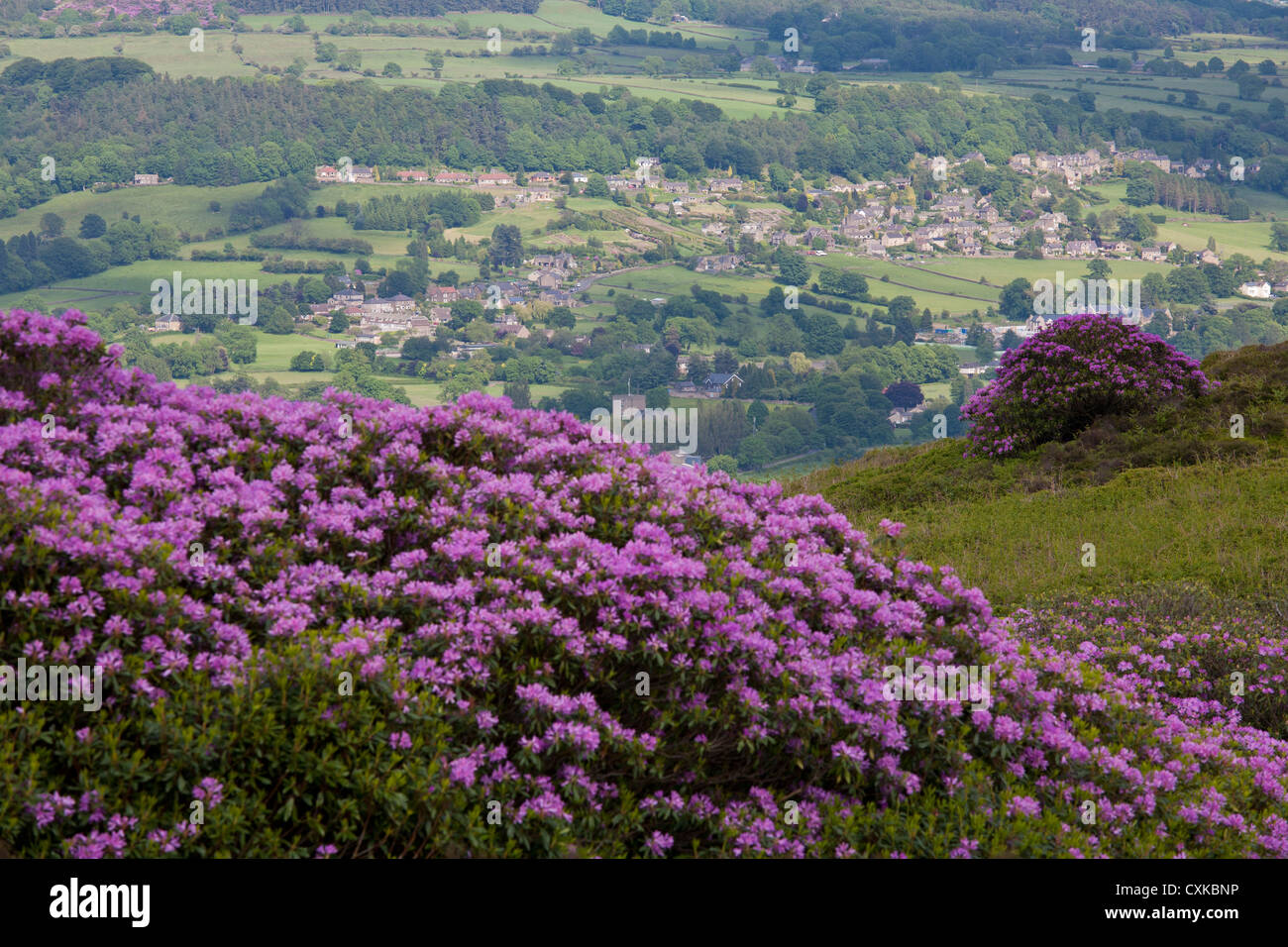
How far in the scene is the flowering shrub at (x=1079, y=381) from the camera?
20266 mm

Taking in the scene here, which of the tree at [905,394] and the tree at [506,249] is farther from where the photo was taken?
the tree at [506,249]

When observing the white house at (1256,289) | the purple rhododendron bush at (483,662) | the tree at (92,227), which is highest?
the purple rhododendron bush at (483,662)

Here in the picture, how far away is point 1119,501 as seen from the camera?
16.8 metres

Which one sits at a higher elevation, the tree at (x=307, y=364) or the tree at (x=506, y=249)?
the tree at (x=506, y=249)

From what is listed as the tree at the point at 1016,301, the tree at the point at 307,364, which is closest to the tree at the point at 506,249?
the tree at the point at 1016,301

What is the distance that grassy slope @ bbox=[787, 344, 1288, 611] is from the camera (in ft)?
44.2

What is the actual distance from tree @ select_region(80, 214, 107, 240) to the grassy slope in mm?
174406

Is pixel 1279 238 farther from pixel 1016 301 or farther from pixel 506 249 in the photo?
pixel 506 249

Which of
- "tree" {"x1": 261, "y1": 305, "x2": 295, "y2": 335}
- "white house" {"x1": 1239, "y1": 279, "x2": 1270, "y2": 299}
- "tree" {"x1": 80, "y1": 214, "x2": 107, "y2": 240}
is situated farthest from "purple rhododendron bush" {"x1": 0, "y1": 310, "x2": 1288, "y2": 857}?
"tree" {"x1": 80, "y1": 214, "x2": 107, "y2": 240}

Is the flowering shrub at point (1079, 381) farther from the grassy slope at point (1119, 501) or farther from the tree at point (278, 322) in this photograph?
the tree at point (278, 322)

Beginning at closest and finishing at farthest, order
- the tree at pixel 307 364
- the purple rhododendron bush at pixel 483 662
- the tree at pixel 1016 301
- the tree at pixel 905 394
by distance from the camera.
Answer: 1. the purple rhododendron bush at pixel 483 662
2. the tree at pixel 905 394
3. the tree at pixel 307 364
4. the tree at pixel 1016 301

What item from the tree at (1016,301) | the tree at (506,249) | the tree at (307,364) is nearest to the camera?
the tree at (307,364)

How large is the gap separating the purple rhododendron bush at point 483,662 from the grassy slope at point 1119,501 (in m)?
6.70
